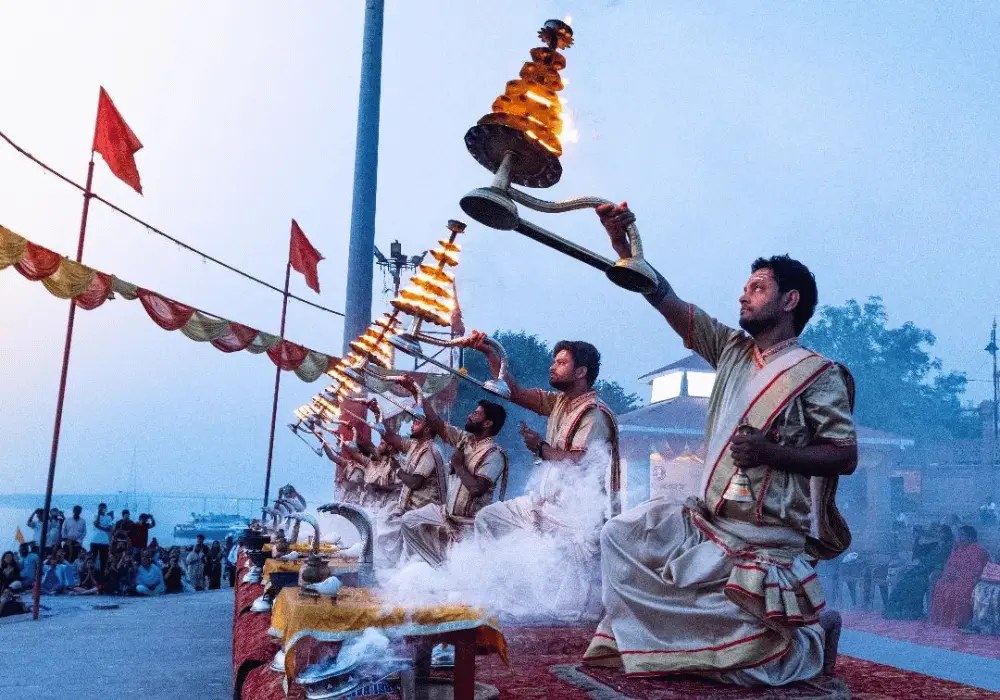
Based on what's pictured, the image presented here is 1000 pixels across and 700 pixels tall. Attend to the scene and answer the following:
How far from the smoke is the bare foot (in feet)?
6.44

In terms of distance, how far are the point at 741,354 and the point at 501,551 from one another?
2.74 meters

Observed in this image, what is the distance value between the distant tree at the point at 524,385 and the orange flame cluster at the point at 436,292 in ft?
59.2

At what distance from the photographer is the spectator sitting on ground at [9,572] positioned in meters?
11.3

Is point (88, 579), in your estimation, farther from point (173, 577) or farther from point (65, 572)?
point (173, 577)

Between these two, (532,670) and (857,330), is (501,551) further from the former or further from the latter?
(857,330)

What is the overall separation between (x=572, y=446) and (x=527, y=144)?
2.81 m

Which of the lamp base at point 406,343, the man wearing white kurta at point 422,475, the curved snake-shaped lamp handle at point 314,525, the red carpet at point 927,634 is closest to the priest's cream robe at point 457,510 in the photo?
the man wearing white kurta at point 422,475

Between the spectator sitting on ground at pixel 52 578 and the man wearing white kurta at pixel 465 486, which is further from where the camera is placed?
the spectator sitting on ground at pixel 52 578

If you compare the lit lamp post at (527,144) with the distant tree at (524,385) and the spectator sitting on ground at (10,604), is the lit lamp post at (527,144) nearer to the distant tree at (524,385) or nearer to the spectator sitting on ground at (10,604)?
the spectator sitting on ground at (10,604)

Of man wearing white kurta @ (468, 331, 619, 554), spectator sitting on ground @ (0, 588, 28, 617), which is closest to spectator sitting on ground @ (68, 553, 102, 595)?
spectator sitting on ground @ (0, 588, 28, 617)

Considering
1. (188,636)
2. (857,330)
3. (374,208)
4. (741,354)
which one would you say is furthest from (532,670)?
(857,330)

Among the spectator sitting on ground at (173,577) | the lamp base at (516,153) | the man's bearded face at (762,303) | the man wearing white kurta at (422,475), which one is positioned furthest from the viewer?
the spectator sitting on ground at (173,577)

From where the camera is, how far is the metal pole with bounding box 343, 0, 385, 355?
1670cm

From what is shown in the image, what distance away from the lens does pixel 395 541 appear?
7512 mm
